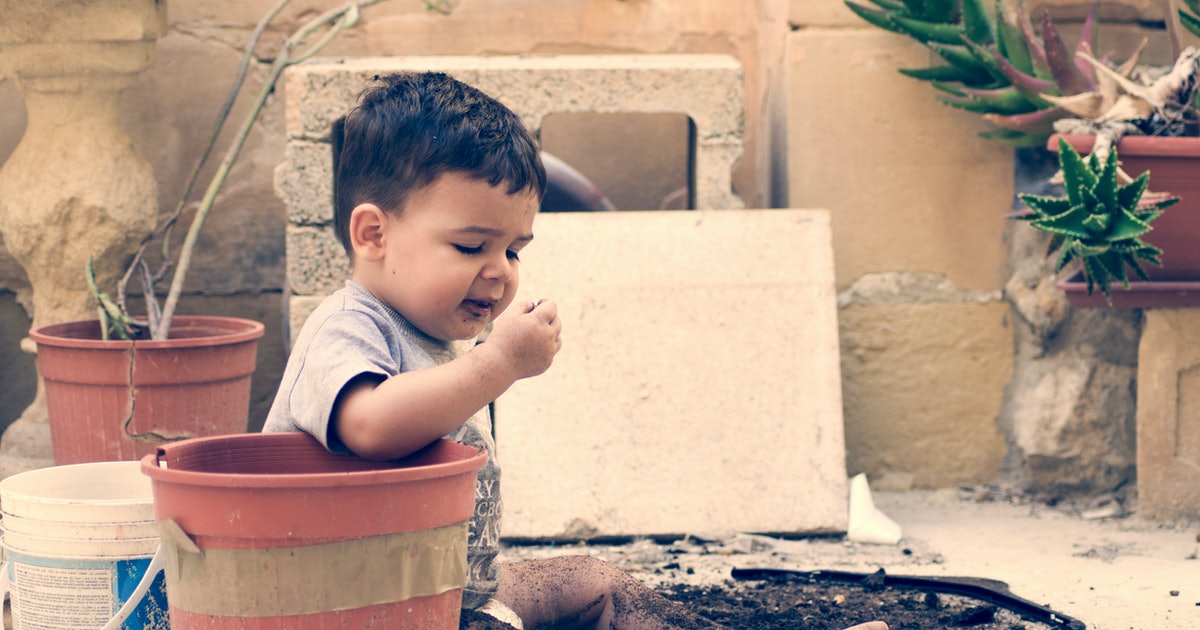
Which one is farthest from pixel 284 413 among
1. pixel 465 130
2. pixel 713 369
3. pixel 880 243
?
pixel 880 243

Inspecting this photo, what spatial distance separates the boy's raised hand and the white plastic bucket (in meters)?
0.56

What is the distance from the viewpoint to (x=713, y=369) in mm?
3074

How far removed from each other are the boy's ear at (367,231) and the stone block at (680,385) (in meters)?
1.31

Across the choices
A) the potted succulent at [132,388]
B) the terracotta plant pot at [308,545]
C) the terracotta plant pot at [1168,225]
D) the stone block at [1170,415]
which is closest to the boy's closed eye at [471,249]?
the terracotta plant pot at [308,545]

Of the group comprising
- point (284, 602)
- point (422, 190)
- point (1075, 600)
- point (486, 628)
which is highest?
point (422, 190)

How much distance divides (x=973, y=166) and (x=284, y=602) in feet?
8.44

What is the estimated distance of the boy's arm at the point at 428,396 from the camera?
1.48 m

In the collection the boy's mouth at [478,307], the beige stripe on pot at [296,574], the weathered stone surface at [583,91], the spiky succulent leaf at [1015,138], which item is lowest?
the beige stripe on pot at [296,574]

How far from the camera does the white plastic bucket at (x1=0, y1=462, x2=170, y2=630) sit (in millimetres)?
1688

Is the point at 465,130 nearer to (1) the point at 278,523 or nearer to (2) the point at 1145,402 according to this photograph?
(1) the point at 278,523

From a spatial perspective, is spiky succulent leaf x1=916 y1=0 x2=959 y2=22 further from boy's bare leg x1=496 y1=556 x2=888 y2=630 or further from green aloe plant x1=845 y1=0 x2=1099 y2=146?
boy's bare leg x1=496 y1=556 x2=888 y2=630

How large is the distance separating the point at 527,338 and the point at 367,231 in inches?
12.5

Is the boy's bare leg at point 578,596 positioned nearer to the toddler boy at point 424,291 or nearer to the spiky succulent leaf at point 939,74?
the toddler boy at point 424,291

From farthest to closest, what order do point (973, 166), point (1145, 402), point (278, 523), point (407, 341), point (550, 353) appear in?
point (973, 166) < point (1145, 402) < point (407, 341) < point (550, 353) < point (278, 523)
